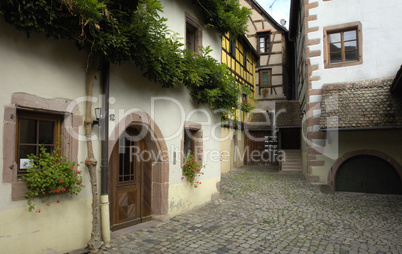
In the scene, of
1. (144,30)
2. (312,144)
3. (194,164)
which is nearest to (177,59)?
(144,30)

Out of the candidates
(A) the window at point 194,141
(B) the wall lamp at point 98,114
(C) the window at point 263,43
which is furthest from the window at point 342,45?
(C) the window at point 263,43

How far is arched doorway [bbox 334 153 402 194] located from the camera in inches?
360

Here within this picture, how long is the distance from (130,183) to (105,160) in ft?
3.84

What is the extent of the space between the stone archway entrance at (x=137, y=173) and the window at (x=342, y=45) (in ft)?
23.4

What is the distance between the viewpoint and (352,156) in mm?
9516

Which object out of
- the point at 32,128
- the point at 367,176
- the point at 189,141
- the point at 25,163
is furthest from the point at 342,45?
the point at 25,163

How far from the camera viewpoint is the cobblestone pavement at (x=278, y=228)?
438 cm

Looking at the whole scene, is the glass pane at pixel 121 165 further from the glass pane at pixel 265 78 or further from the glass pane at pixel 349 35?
the glass pane at pixel 265 78

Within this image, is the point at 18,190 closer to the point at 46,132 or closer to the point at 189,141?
the point at 46,132

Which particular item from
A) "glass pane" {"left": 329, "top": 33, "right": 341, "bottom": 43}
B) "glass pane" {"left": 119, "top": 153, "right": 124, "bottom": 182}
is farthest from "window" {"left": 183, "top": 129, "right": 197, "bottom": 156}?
"glass pane" {"left": 329, "top": 33, "right": 341, "bottom": 43}

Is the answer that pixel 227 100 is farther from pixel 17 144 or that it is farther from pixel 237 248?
pixel 17 144

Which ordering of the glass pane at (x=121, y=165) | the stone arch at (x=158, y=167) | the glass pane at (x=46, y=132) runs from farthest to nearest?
the stone arch at (x=158, y=167) < the glass pane at (x=121, y=165) < the glass pane at (x=46, y=132)

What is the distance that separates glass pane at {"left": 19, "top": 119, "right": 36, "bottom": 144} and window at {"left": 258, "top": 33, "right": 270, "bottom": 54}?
59.6 feet

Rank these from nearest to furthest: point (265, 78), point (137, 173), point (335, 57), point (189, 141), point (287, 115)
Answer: point (137, 173) < point (189, 141) < point (335, 57) < point (287, 115) < point (265, 78)
